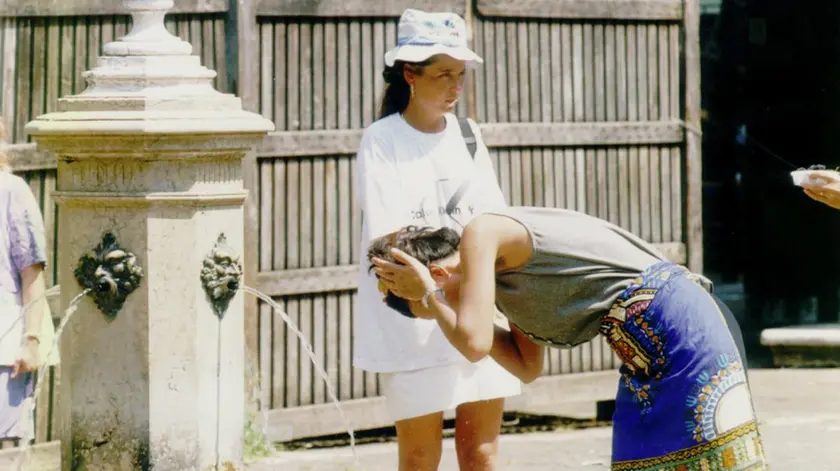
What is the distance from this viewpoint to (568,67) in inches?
359

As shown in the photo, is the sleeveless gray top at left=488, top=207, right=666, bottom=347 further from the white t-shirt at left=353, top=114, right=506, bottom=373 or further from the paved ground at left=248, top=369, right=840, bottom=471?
the paved ground at left=248, top=369, right=840, bottom=471

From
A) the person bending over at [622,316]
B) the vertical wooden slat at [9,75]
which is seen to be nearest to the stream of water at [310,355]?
the vertical wooden slat at [9,75]

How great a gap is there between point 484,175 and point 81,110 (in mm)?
1310

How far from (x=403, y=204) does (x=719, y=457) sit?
1.61 m

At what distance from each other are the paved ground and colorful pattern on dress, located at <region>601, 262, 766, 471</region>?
3.28 meters

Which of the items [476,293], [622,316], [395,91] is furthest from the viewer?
[395,91]

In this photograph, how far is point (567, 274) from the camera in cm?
473

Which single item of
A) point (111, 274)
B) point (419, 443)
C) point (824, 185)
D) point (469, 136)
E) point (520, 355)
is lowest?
point (419, 443)

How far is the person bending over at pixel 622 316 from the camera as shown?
4.67 m

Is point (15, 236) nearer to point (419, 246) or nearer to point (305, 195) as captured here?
point (305, 195)

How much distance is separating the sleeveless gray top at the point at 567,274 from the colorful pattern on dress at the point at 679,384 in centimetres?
5

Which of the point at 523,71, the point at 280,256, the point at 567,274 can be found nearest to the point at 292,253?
the point at 280,256

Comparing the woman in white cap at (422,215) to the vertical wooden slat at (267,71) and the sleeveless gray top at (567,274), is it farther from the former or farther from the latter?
the vertical wooden slat at (267,71)

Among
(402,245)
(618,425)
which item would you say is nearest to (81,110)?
(402,245)
